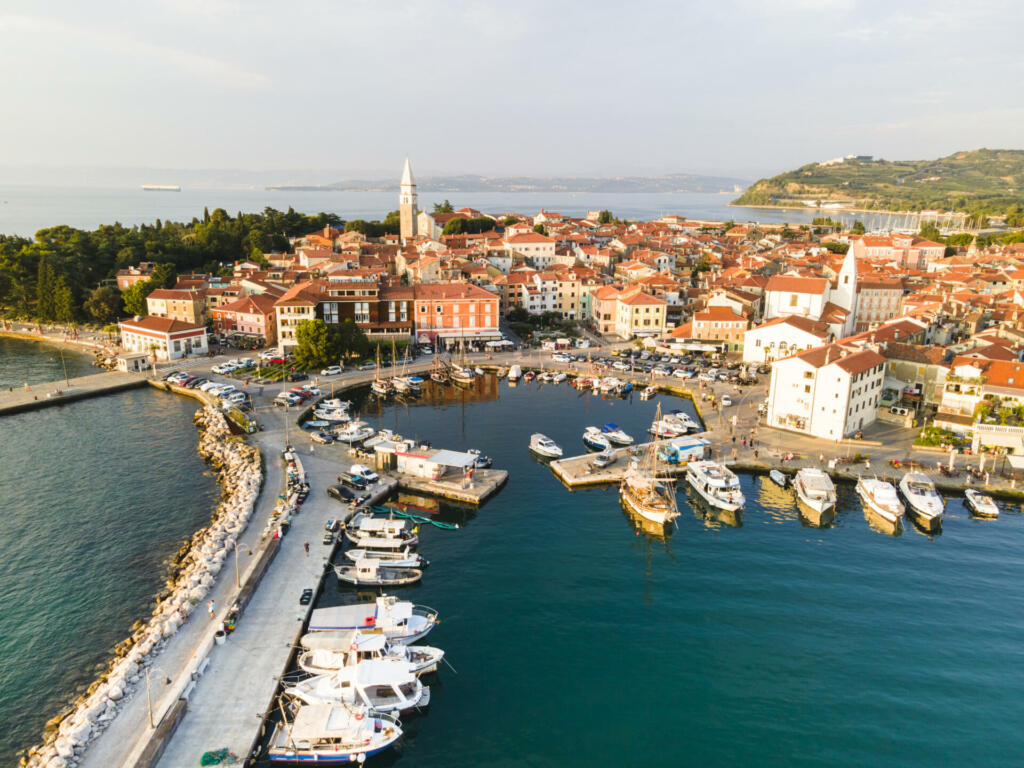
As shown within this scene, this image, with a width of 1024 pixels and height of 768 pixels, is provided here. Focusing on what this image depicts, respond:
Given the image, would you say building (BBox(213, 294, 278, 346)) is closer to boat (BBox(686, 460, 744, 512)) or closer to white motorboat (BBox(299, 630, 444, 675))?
boat (BBox(686, 460, 744, 512))

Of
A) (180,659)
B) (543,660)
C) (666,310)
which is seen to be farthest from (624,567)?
(666,310)

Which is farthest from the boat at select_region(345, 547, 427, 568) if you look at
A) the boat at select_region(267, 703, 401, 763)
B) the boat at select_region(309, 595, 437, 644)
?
the boat at select_region(267, 703, 401, 763)

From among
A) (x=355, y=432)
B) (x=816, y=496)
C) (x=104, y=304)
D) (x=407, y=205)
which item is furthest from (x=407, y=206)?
(x=816, y=496)

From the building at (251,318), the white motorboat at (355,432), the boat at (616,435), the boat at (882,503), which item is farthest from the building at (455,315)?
the boat at (882,503)

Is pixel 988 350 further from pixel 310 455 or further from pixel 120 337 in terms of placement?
pixel 120 337

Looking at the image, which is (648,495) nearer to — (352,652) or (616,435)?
(616,435)

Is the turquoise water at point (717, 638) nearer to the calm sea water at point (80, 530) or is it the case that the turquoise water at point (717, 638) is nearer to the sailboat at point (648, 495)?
the sailboat at point (648, 495)
